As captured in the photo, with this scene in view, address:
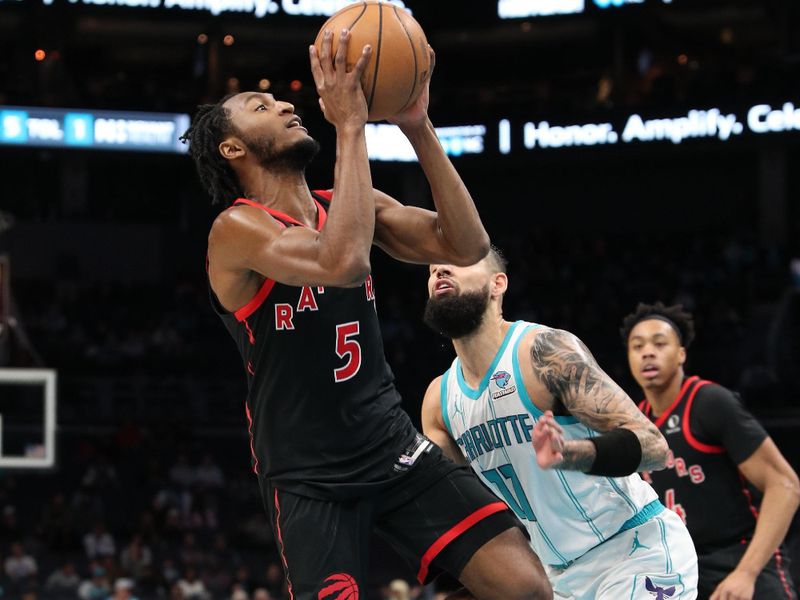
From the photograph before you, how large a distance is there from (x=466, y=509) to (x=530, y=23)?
21.0 meters

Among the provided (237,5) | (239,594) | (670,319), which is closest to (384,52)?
(670,319)

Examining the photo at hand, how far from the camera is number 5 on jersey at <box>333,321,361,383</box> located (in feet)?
13.0

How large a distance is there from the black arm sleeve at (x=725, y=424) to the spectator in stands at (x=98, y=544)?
1122cm

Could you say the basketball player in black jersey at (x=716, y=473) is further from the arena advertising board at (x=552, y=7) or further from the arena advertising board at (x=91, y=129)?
the arena advertising board at (x=552, y=7)

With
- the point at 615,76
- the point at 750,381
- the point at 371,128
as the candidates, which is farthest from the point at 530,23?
the point at 750,381

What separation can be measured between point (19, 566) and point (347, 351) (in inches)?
476

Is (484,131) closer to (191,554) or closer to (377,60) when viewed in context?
(191,554)

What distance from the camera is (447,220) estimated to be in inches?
163

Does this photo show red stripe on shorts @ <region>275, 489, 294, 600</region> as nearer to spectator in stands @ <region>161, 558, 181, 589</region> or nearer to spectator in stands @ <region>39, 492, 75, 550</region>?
spectator in stands @ <region>161, 558, 181, 589</region>

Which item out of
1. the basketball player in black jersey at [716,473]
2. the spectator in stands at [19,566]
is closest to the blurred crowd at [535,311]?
the spectator in stands at [19,566]

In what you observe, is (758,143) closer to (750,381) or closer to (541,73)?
(750,381)

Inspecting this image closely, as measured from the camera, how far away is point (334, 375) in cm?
395

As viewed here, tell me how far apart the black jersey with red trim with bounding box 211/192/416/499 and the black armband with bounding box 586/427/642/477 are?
642mm

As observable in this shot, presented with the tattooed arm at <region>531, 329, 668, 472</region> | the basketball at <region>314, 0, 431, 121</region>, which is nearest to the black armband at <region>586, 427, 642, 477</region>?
the tattooed arm at <region>531, 329, 668, 472</region>
